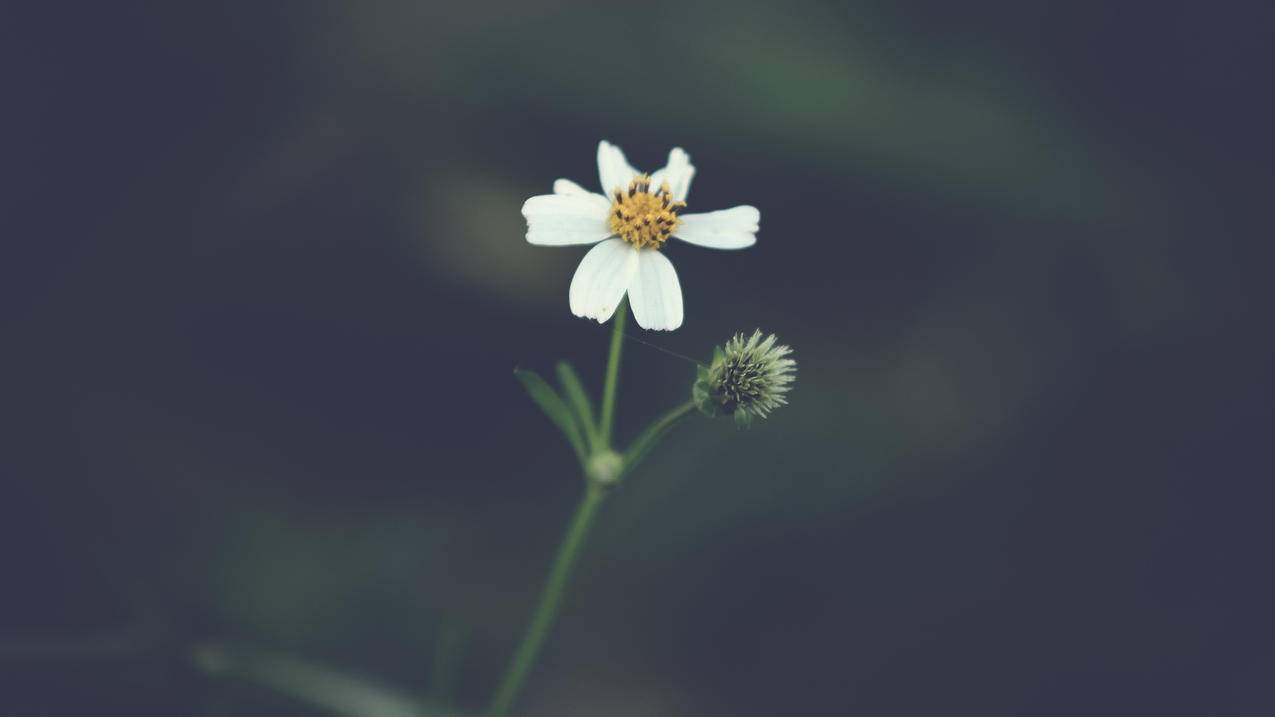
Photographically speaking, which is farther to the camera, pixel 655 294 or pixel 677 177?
pixel 677 177

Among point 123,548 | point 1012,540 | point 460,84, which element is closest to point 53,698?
point 123,548

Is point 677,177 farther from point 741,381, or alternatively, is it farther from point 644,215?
point 741,381

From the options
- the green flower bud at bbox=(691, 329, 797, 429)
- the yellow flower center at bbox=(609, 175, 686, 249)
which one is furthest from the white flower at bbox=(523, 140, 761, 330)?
the green flower bud at bbox=(691, 329, 797, 429)

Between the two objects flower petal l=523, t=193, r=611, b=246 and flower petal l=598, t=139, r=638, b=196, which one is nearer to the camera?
flower petal l=523, t=193, r=611, b=246

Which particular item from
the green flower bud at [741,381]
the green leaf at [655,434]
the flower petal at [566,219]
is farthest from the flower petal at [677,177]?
the green leaf at [655,434]

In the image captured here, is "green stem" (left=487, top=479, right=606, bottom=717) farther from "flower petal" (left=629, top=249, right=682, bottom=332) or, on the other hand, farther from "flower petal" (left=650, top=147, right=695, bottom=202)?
"flower petal" (left=650, top=147, right=695, bottom=202)

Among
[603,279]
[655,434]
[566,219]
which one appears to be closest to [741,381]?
[655,434]

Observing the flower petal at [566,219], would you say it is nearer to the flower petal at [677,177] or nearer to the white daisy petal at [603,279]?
the white daisy petal at [603,279]
